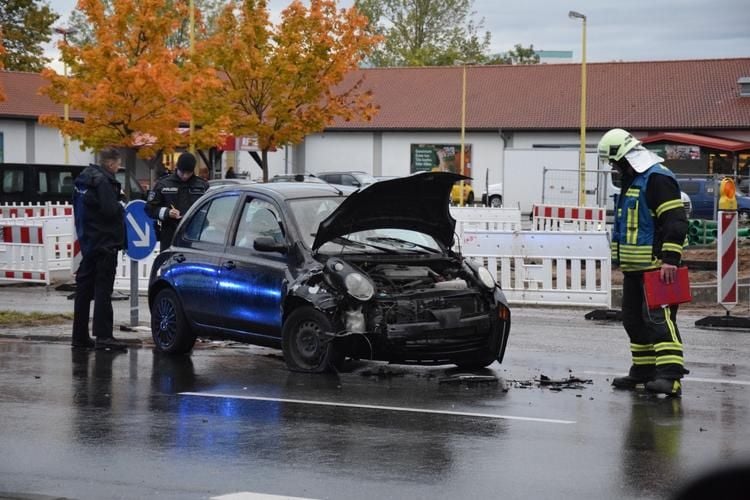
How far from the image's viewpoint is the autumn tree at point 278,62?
39312 millimetres

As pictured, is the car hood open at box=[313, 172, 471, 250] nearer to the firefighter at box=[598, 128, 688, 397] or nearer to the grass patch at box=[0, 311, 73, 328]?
the firefighter at box=[598, 128, 688, 397]

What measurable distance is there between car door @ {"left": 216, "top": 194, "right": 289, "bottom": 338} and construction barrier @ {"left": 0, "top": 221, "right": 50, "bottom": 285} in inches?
438

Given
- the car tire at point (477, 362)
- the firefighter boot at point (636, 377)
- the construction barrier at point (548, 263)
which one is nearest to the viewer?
the firefighter boot at point (636, 377)

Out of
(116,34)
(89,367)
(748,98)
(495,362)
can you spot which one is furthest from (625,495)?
(748,98)

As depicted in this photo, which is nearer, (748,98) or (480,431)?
(480,431)

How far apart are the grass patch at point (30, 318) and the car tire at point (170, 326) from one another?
283cm

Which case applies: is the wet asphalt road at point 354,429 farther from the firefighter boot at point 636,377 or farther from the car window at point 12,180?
the car window at point 12,180

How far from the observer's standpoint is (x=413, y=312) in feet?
33.3

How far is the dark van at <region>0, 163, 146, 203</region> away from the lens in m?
35.0

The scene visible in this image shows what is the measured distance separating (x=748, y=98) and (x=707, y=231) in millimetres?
27622

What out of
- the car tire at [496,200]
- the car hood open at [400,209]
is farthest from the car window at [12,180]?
the car hood open at [400,209]

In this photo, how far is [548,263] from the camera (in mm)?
18062

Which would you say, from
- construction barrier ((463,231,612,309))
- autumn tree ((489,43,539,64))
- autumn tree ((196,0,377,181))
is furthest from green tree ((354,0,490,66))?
construction barrier ((463,231,612,309))

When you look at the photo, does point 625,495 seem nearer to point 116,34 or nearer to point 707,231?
point 707,231
